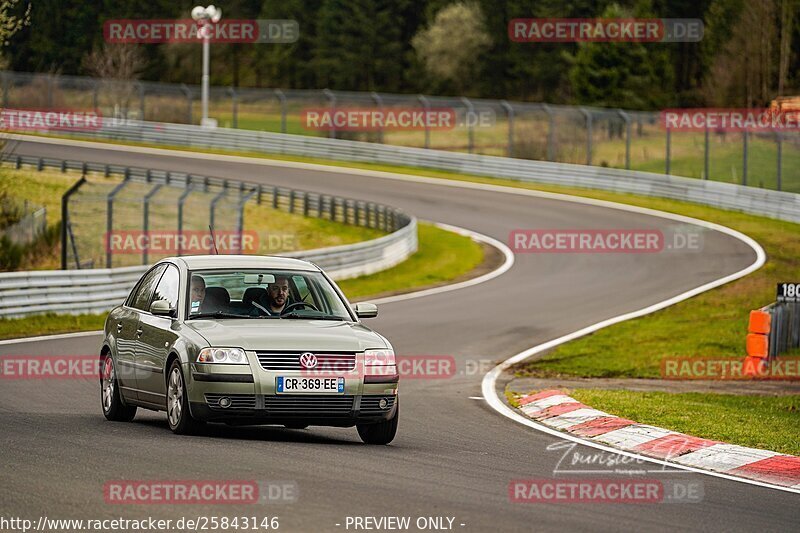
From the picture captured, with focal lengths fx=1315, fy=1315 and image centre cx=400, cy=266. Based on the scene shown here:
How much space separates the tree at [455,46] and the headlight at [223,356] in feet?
303

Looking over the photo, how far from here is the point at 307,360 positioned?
10.2 m

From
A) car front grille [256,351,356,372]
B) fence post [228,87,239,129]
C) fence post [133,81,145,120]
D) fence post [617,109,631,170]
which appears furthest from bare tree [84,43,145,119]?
car front grille [256,351,356,372]

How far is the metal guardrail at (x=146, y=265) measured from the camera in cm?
2291

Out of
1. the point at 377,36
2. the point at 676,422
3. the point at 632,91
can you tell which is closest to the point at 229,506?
the point at 676,422

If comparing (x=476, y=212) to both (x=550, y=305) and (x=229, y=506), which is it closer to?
(x=550, y=305)

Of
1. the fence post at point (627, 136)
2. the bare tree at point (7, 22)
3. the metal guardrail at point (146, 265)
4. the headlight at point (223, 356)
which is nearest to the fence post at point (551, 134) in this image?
the fence post at point (627, 136)

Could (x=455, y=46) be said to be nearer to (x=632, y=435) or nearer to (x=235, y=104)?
(x=235, y=104)

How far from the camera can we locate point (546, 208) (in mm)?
43812

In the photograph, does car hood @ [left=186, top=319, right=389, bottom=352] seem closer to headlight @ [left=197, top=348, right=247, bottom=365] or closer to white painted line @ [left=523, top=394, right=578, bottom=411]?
headlight @ [left=197, top=348, right=247, bottom=365]

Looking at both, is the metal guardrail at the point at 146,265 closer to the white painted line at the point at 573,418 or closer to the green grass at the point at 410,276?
the green grass at the point at 410,276

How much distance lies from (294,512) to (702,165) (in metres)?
44.5

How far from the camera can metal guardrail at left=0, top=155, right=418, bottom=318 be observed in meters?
22.9

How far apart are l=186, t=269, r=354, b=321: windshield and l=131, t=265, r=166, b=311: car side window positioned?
0.80 m

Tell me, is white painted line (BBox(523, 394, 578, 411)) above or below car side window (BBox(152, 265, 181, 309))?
below
